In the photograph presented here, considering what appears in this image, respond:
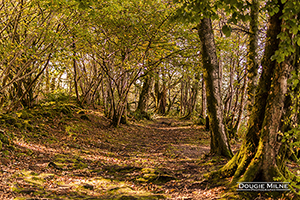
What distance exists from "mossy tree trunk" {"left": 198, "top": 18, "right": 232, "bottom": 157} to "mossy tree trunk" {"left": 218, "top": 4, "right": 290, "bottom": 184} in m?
2.04

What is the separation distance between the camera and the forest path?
460 centimetres

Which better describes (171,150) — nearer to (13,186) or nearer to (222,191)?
(222,191)

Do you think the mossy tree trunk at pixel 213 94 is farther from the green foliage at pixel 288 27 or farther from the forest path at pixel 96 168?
the green foliage at pixel 288 27

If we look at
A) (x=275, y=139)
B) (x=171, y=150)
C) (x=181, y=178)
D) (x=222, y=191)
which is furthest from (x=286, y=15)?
(x=171, y=150)

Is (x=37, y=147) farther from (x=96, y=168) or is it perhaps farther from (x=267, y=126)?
(x=267, y=126)

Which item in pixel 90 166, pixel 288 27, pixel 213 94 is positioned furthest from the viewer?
pixel 90 166

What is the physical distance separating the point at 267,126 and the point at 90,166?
5198mm

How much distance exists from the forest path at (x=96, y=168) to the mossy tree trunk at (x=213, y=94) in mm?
513

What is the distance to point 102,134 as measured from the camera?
38.9 ft

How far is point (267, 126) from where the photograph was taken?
3.96m

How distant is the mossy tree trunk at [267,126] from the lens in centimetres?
388

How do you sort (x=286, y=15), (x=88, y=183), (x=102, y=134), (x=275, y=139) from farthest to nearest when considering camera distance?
(x=102, y=134) < (x=88, y=183) < (x=275, y=139) < (x=286, y=15)

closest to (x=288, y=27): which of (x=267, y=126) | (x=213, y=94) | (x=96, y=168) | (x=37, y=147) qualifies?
(x=267, y=126)

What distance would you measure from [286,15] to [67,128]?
976 centimetres
